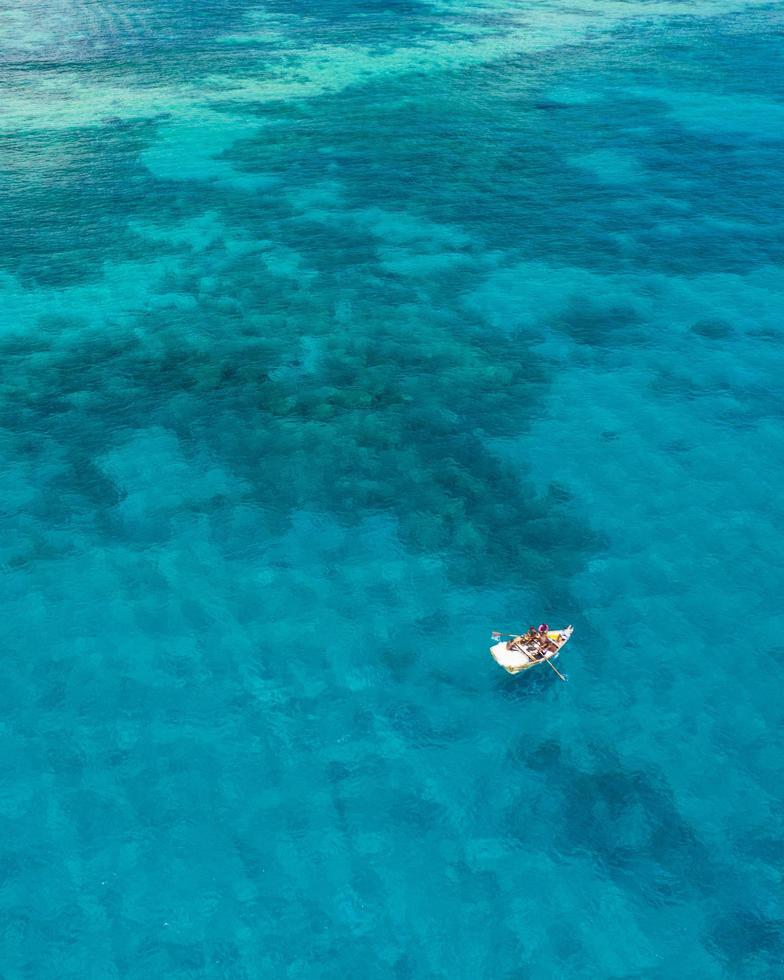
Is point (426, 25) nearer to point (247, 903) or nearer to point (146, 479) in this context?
point (146, 479)

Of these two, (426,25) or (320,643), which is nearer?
(320,643)

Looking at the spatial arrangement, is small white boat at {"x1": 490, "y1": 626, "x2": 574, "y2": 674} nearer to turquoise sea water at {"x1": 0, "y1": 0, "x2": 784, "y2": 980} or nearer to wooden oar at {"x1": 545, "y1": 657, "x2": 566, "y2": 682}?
wooden oar at {"x1": 545, "y1": 657, "x2": 566, "y2": 682}

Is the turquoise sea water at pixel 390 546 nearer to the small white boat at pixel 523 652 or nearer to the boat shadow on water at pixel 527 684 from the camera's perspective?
the boat shadow on water at pixel 527 684

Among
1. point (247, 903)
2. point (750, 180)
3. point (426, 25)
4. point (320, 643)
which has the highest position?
point (426, 25)

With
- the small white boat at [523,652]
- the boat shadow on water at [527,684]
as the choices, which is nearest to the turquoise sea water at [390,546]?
the boat shadow on water at [527,684]

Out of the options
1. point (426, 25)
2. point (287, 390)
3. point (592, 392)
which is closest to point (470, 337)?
point (592, 392)

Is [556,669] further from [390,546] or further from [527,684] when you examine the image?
[390,546]
